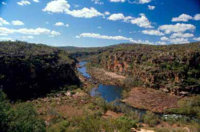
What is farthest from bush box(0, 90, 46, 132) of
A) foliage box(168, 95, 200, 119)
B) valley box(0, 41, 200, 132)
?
foliage box(168, 95, 200, 119)

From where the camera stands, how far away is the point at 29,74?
37.1 meters

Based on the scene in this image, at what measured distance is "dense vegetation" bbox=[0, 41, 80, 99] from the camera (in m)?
33.0

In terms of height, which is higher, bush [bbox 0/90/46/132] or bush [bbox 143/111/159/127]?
bush [bbox 0/90/46/132]

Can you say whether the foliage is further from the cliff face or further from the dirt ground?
the cliff face

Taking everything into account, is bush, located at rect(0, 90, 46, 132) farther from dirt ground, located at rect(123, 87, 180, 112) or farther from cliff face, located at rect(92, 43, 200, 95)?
cliff face, located at rect(92, 43, 200, 95)

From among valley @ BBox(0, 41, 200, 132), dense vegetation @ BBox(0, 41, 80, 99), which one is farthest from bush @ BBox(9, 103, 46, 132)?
dense vegetation @ BBox(0, 41, 80, 99)

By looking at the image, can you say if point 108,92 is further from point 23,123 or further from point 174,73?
point 23,123

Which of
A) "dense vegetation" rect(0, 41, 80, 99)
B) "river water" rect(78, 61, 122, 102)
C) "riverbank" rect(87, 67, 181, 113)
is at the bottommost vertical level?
"river water" rect(78, 61, 122, 102)

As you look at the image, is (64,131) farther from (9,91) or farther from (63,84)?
(63,84)

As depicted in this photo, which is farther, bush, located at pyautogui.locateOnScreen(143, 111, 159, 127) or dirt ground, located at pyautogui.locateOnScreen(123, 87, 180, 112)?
dirt ground, located at pyautogui.locateOnScreen(123, 87, 180, 112)

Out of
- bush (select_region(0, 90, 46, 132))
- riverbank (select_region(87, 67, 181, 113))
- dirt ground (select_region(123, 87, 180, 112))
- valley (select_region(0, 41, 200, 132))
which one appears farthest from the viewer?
dirt ground (select_region(123, 87, 180, 112))

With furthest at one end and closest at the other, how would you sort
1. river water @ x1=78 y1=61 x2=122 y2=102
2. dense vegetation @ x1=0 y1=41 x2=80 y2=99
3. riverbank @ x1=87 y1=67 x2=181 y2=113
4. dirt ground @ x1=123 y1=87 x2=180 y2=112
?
river water @ x1=78 y1=61 x2=122 y2=102
dense vegetation @ x1=0 y1=41 x2=80 y2=99
dirt ground @ x1=123 y1=87 x2=180 y2=112
riverbank @ x1=87 y1=67 x2=181 y2=113

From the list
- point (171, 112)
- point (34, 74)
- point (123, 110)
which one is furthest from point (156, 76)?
point (34, 74)

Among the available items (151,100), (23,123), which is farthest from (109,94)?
(23,123)
